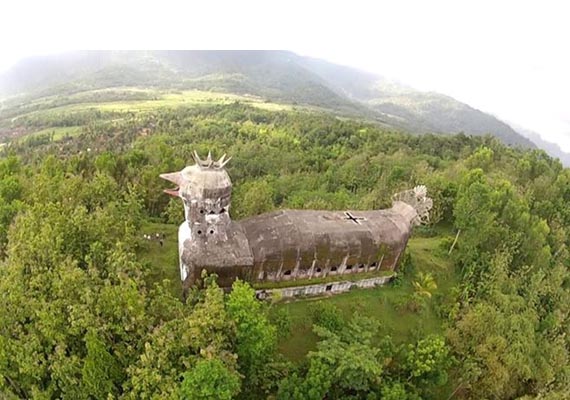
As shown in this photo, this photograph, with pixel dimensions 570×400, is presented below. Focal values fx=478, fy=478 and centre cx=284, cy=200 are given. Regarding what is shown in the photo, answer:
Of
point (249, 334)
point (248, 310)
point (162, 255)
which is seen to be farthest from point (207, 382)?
point (162, 255)

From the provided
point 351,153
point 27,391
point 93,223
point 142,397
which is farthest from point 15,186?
point 351,153

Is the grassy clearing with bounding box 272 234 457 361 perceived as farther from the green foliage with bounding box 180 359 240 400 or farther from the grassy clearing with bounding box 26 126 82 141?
the grassy clearing with bounding box 26 126 82 141

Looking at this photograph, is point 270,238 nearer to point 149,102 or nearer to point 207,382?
point 207,382

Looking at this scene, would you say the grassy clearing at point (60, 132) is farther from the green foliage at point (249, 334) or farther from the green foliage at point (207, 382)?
the green foliage at point (207, 382)

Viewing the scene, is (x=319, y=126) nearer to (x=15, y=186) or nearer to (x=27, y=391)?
(x=15, y=186)

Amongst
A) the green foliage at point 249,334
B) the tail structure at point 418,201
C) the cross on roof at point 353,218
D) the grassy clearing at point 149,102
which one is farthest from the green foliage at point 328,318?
the grassy clearing at point 149,102

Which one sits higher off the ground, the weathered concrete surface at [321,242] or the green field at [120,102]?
the weathered concrete surface at [321,242]
